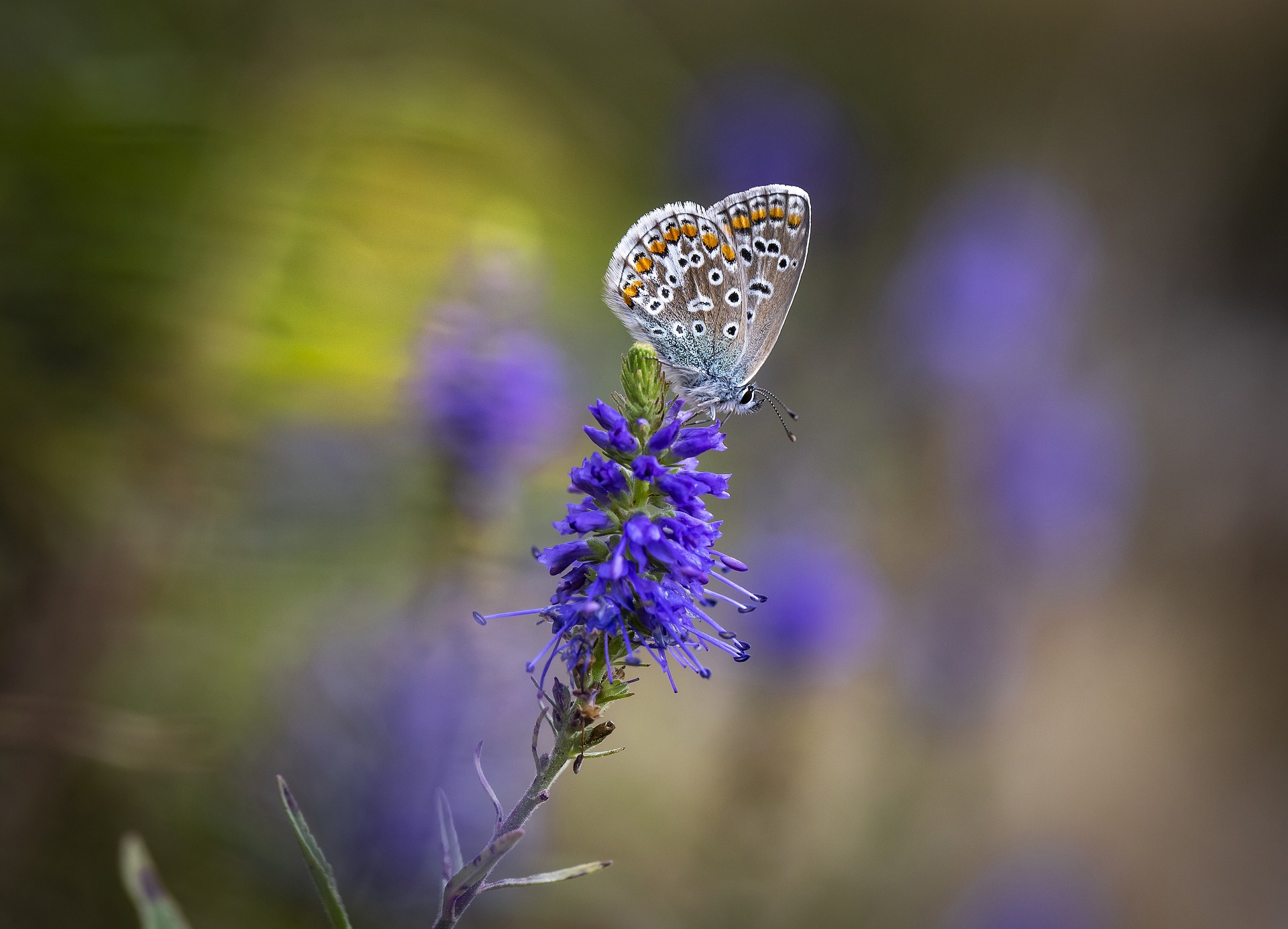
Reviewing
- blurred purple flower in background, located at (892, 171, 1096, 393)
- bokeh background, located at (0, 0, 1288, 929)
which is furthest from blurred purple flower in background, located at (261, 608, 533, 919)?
blurred purple flower in background, located at (892, 171, 1096, 393)

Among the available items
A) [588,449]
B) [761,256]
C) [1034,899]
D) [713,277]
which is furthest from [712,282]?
[1034,899]

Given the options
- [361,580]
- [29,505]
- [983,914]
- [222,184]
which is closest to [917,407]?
[983,914]

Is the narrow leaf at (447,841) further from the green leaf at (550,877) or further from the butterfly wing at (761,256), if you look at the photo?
the butterfly wing at (761,256)

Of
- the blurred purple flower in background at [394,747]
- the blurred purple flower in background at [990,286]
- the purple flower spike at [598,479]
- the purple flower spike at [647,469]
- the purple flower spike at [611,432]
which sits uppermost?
the blurred purple flower in background at [990,286]

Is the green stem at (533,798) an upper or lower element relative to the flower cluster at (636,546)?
lower

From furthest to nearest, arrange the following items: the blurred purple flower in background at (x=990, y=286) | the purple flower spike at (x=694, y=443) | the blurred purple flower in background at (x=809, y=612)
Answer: the blurred purple flower in background at (x=990, y=286), the blurred purple flower in background at (x=809, y=612), the purple flower spike at (x=694, y=443)

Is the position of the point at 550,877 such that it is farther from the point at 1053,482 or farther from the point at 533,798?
the point at 1053,482

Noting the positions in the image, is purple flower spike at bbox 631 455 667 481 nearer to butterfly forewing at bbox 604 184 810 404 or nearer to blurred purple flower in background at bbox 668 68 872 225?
butterfly forewing at bbox 604 184 810 404

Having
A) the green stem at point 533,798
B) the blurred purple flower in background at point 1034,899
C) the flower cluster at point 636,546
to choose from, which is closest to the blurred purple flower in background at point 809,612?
the blurred purple flower in background at point 1034,899
